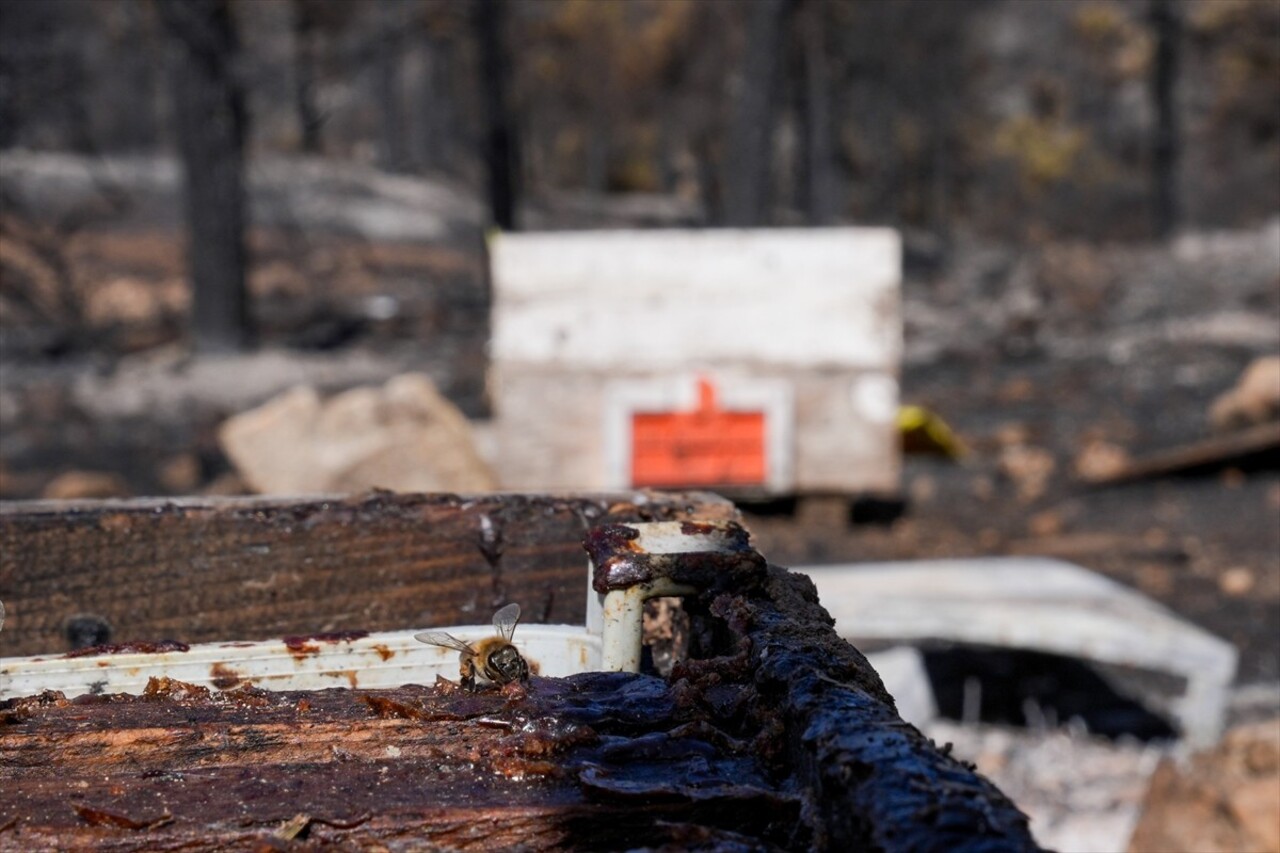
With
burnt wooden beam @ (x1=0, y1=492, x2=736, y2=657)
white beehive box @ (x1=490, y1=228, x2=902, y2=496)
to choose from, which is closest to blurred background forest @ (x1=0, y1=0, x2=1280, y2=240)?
white beehive box @ (x1=490, y1=228, x2=902, y2=496)

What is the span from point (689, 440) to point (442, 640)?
472 centimetres

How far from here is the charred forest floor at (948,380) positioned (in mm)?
5957

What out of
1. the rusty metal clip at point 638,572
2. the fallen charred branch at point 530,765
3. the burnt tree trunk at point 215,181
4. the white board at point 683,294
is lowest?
the fallen charred branch at point 530,765

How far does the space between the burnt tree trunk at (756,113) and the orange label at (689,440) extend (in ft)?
16.5

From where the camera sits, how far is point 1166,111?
1058 inches

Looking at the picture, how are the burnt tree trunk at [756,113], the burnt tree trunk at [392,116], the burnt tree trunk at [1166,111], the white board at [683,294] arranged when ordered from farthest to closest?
the burnt tree trunk at [392,116]
the burnt tree trunk at [1166,111]
the burnt tree trunk at [756,113]
the white board at [683,294]

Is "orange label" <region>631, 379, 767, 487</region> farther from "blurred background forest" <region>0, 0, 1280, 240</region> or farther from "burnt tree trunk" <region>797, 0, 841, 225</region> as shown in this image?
"burnt tree trunk" <region>797, 0, 841, 225</region>

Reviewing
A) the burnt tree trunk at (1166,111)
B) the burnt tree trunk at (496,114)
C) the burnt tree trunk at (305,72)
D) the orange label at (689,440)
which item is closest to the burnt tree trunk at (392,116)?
the burnt tree trunk at (496,114)

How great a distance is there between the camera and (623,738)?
886 mm

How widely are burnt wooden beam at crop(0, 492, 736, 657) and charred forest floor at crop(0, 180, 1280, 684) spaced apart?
3634mm

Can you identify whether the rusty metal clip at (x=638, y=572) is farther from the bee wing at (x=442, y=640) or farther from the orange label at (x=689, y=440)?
the orange label at (x=689, y=440)

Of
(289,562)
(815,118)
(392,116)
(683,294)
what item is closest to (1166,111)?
(815,118)

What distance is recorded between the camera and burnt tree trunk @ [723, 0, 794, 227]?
10359 millimetres

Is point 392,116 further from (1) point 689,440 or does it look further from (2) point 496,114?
(1) point 689,440
